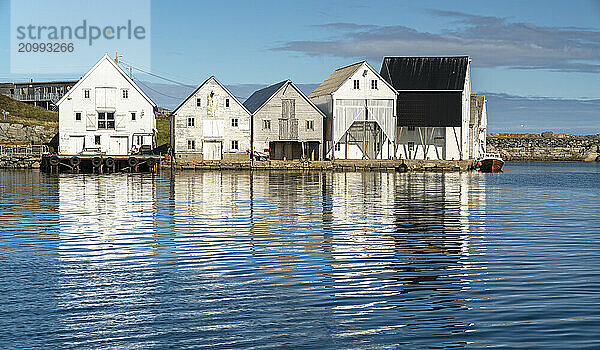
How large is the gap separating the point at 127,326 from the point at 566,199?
32012mm

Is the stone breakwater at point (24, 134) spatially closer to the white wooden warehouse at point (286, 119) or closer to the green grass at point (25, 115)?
the green grass at point (25, 115)

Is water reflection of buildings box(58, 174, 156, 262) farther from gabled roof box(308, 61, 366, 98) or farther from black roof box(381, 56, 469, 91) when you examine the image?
black roof box(381, 56, 469, 91)

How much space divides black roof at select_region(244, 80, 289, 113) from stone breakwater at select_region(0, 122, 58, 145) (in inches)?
890

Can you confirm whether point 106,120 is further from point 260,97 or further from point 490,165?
point 490,165

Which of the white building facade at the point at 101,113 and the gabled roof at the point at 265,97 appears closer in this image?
the white building facade at the point at 101,113

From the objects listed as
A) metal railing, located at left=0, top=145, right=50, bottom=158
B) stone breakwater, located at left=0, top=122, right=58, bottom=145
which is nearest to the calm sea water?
metal railing, located at left=0, top=145, right=50, bottom=158

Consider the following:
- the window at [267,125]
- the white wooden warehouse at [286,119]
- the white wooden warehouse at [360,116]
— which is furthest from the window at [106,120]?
the white wooden warehouse at [360,116]

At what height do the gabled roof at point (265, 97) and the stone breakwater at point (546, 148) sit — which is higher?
the gabled roof at point (265, 97)

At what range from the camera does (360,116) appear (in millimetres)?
75188

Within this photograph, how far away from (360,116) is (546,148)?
8802 cm

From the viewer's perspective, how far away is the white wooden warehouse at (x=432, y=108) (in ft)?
254

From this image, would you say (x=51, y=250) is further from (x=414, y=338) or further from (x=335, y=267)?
(x=414, y=338)

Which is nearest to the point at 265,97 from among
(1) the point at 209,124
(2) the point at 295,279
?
(1) the point at 209,124

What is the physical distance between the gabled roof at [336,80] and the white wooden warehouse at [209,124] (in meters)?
9.76
